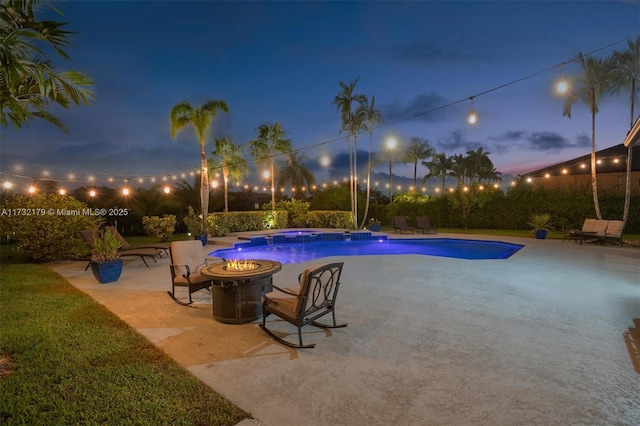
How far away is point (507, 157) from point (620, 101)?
14218 millimetres

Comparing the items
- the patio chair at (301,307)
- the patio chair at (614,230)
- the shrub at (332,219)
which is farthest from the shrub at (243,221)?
the patio chair at (614,230)

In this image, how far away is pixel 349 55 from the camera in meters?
15.1

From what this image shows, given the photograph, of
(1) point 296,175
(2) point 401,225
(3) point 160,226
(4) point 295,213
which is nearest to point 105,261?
(3) point 160,226

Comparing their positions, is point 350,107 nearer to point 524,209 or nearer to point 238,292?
point 524,209

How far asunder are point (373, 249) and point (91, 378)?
10.8m

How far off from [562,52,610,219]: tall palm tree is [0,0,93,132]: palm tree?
59.5 feet

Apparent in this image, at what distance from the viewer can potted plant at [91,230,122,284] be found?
6.44 m

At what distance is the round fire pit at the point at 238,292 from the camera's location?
13.6 ft

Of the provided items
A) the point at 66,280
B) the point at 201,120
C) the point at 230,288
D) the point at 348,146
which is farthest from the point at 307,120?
the point at 230,288

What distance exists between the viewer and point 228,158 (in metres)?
18.4

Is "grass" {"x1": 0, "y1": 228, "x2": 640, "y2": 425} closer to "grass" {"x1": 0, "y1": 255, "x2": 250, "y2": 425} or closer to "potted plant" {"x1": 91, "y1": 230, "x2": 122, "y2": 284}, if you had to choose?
"grass" {"x1": 0, "y1": 255, "x2": 250, "y2": 425}

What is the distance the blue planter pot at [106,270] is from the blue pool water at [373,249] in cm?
415

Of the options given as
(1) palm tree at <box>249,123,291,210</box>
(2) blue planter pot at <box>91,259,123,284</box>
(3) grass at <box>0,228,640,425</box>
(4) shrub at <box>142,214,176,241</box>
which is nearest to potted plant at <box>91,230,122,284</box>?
(2) blue planter pot at <box>91,259,123,284</box>

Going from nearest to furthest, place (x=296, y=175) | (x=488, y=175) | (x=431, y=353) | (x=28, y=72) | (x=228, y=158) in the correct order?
(x=28, y=72), (x=431, y=353), (x=228, y=158), (x=296, y=175), (x=488, y=175)
